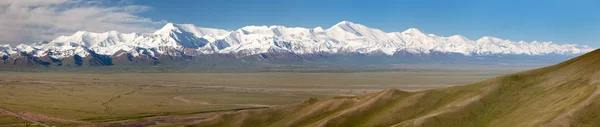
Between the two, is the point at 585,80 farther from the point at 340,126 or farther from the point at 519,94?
the point at 340,126

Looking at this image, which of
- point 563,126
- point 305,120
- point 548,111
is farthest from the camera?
point 305,120

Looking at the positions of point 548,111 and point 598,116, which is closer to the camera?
point 598,116

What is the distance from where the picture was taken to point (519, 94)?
5384 inches

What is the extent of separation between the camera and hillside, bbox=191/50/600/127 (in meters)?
111

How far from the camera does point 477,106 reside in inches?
5113

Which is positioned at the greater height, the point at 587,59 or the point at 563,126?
the point at 587,59

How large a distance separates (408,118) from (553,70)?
5118 centimetres

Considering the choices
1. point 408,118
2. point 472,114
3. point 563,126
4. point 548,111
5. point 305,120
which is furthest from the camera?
point 305,120

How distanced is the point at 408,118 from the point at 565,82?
1660 inches

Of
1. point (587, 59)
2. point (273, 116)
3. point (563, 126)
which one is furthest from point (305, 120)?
point (587, 59)

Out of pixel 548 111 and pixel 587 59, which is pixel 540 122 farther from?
pixel 587 59

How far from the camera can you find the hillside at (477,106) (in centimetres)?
11054

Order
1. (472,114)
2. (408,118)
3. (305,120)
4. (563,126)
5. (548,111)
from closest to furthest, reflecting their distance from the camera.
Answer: (563,126)
(548,111)
(472,114)
(408,118)
(305,120)

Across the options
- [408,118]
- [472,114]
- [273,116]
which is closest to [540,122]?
[472,114]
